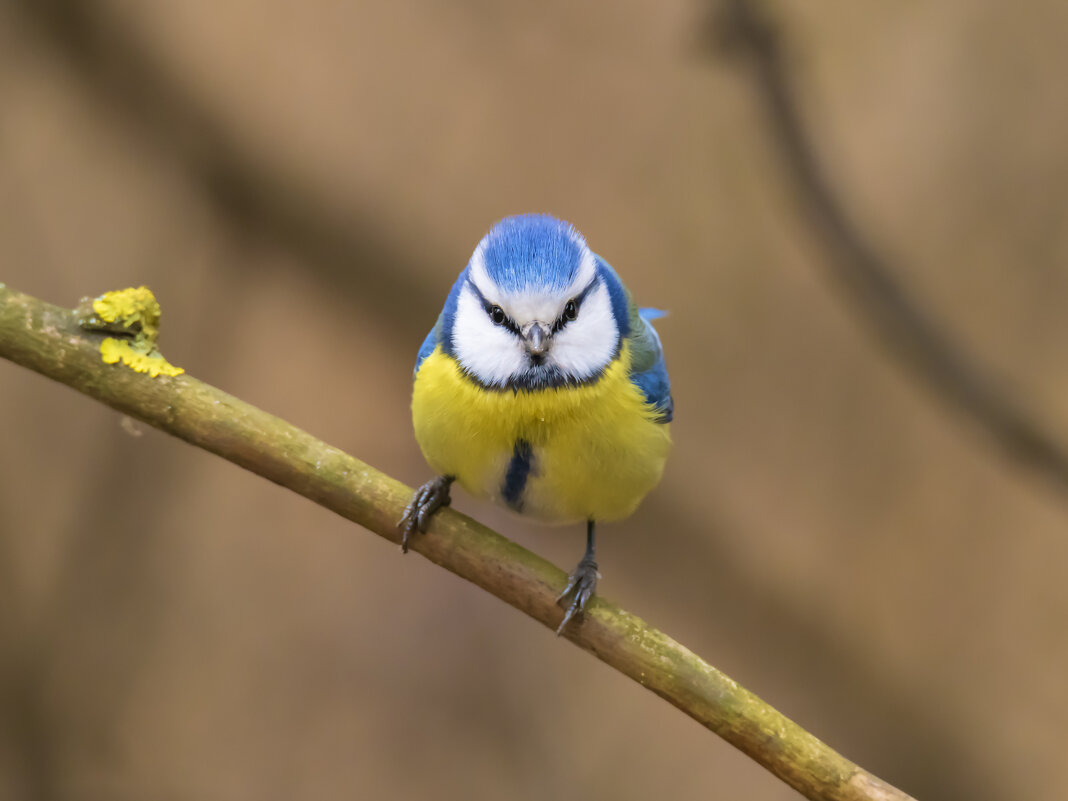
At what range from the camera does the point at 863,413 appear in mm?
1771

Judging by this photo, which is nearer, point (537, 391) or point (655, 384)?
point (537, 391)

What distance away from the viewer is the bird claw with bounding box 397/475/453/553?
88 cm

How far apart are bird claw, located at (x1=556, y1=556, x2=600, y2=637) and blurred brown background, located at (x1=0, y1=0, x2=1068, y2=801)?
0.56m

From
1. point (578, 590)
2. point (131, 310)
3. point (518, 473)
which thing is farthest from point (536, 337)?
point (131, 310)

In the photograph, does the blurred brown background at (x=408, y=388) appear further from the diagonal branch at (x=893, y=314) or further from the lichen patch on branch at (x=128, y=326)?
the lichen patch on branch at (x=128, y=326)

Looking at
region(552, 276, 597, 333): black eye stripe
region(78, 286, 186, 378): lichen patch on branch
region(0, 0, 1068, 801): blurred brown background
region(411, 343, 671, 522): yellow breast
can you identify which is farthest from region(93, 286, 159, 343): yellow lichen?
region(0, 0, 1068, 801): blurred brown background

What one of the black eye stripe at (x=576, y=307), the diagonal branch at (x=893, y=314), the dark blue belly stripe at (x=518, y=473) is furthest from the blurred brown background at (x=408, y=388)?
the black eye stripe at (x=576, y=307)

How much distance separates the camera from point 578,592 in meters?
0.89

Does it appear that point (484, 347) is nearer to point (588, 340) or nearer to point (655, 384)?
point (588, 340)

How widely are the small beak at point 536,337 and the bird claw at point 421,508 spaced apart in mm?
184

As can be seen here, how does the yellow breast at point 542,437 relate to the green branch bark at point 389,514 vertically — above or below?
above

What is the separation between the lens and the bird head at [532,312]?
0.85 m

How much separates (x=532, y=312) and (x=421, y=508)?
0.73ft

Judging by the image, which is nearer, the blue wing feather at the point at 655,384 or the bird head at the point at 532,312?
the bird head at the point at 532,312
